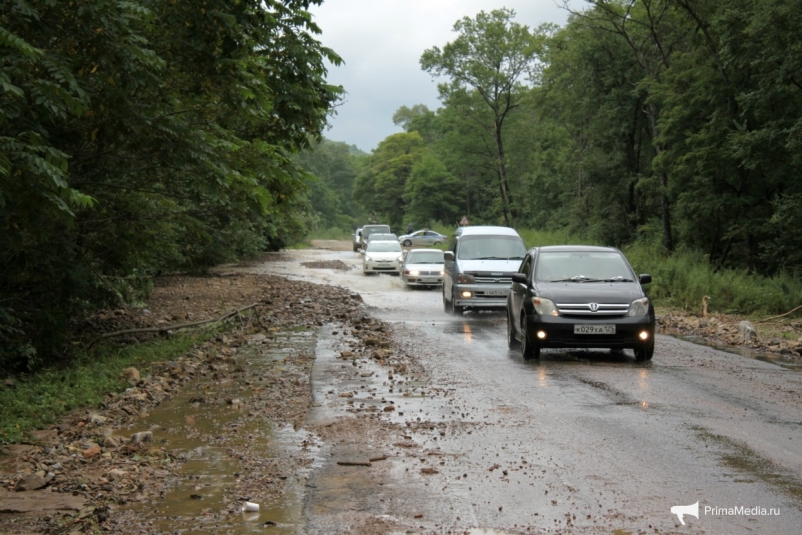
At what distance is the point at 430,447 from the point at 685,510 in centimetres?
249

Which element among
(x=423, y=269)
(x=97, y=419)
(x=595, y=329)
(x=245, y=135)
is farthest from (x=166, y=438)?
(x=423, y=269)

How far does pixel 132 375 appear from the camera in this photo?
459 inches

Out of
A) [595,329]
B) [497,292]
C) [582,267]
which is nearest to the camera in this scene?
[595,329]

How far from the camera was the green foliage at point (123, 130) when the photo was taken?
8.48 metres

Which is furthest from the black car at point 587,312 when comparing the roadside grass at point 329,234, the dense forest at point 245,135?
the roadside grass at point 329,234

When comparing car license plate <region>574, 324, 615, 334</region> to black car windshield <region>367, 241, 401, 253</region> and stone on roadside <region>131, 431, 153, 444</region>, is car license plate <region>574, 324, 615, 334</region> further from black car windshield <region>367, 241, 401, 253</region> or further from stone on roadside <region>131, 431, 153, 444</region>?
black car windshield <region>367, 241, 401, 253</region>

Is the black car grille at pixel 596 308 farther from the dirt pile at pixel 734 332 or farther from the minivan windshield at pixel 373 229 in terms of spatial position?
the minivan windshield at pixel 373 229

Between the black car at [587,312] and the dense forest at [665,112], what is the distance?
10976 millimetres

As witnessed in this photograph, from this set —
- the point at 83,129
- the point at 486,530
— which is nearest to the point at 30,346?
the point at 83,129

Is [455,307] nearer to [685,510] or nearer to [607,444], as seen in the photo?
[607,444]

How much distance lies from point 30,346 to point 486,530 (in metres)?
9.12

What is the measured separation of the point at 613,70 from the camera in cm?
3688

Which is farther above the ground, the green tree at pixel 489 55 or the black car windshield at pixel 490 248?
the green tree at pixel 489 55

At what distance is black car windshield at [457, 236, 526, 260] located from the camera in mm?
22888
